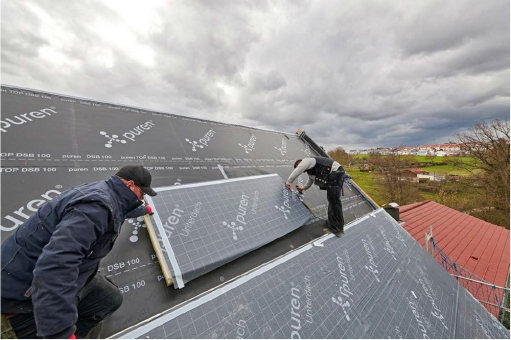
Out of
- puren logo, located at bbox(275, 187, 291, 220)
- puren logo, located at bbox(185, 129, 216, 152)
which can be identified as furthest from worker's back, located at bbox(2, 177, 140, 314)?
puren logo, located at bbox(185, 129, 216, 152)

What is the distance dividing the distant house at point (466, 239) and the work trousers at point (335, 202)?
16.5 ft

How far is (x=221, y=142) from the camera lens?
14.4 ft

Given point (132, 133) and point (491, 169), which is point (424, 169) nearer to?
point (491, 169)

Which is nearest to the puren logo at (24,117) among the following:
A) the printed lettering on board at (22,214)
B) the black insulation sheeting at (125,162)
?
the black insulation sheeting at (125,162)

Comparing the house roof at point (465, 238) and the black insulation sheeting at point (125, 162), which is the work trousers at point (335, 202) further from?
the house roof at point (465, 238)

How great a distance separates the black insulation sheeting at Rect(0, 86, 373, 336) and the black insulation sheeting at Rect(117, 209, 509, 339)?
328 mm

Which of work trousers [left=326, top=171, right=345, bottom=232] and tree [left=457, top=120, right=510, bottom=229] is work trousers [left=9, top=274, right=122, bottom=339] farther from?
tree [left=457, top=120, right=510, bottom=229]

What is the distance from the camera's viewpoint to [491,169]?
56.2 feet

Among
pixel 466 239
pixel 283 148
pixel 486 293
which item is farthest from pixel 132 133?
pixel 466 239

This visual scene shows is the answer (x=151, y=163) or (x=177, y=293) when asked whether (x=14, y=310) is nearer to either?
(x=177, y=293)

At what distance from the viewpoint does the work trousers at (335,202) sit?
300cm

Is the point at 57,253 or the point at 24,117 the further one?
the point at 24,117

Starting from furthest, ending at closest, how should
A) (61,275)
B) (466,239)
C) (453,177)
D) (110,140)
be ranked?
(453,177) → (466,239) → (110,140) → (61,275)

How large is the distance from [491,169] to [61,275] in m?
26.9
